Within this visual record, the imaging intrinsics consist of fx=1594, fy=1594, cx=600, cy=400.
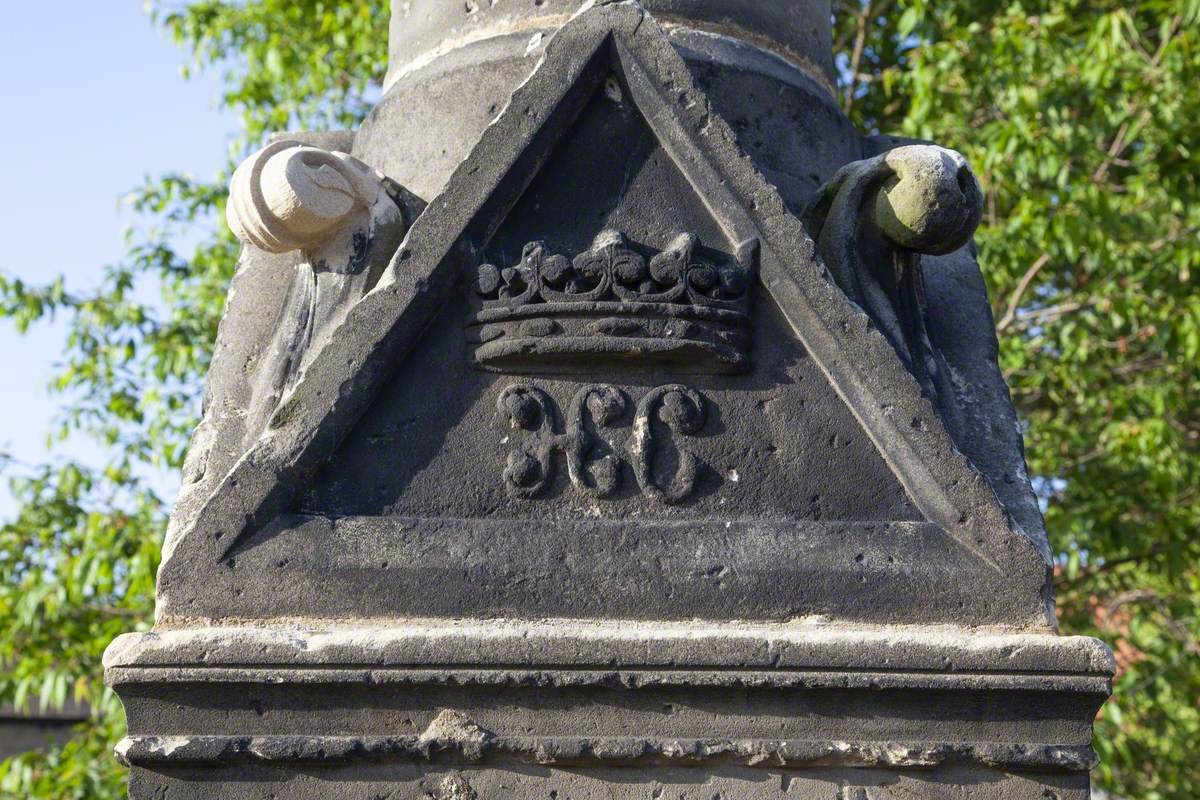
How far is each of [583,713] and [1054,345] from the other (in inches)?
199

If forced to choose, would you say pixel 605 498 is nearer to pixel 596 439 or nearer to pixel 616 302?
pixel 596 439

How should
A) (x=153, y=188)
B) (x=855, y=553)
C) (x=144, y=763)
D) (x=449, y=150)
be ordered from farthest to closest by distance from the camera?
(x=153, y=188)
(x=449, y=150)
(x=855, y=553)
(x=144, y=763)

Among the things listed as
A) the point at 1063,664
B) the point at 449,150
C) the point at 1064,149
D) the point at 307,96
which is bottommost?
the point at 1063,664

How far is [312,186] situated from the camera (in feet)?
8.95

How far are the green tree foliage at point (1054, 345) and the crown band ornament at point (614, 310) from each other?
12.8 ft

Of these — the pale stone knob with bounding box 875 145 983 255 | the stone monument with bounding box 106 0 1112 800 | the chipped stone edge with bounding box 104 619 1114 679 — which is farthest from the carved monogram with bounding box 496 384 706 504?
the pale stone knob with bounding box 875 145 983 255

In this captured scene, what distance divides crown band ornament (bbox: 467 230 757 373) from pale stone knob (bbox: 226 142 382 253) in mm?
300

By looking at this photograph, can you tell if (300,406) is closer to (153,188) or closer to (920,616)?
(920,616)

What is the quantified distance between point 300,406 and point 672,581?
2.17 feet

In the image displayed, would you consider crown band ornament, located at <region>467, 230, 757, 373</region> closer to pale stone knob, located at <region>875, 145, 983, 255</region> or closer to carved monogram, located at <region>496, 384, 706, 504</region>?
carved monogram, located at <region>496, 384, 706, 504</region>

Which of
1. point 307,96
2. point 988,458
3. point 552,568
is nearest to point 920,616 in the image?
point 988,458

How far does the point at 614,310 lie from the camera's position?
2629mm

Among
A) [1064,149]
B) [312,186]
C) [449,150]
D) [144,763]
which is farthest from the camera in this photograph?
[1064,149]

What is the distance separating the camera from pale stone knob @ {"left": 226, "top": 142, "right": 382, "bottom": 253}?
2.71 metres
